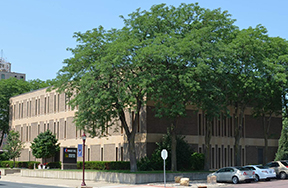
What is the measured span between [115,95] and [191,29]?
10187mm

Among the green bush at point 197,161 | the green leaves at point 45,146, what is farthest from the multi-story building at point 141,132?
the green bush at point 197,161

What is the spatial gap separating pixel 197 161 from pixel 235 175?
29.2 feet

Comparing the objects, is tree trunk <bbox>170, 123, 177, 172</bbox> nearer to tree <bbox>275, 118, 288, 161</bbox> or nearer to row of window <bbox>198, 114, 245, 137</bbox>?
row of window <bbox>198, 114, 245, 137</bbox>

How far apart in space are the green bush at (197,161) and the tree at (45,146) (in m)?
22.6

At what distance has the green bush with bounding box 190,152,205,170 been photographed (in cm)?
4416

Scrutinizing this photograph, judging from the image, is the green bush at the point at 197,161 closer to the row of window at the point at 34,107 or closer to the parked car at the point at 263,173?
the parked car at the point at 263,173

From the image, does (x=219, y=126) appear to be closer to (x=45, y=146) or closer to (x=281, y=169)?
(x=281, y=169)

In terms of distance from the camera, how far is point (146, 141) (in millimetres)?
44875

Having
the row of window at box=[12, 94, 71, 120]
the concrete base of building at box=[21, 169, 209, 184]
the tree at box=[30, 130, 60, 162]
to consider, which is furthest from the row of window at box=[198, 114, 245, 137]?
the tree at box=[30, 130, 60, 162]

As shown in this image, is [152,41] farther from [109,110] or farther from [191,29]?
[109,110]

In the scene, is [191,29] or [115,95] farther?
[191,29]

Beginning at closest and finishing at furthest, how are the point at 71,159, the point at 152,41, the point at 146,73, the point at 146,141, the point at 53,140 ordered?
the point at 146,73, the point at 152,41, the point at 146,141, the point at 71,159, the point at 53,140

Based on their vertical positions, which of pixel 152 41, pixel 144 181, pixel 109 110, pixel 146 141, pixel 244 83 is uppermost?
pixel 152 41

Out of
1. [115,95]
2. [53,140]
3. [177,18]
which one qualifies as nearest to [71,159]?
[53,140]
